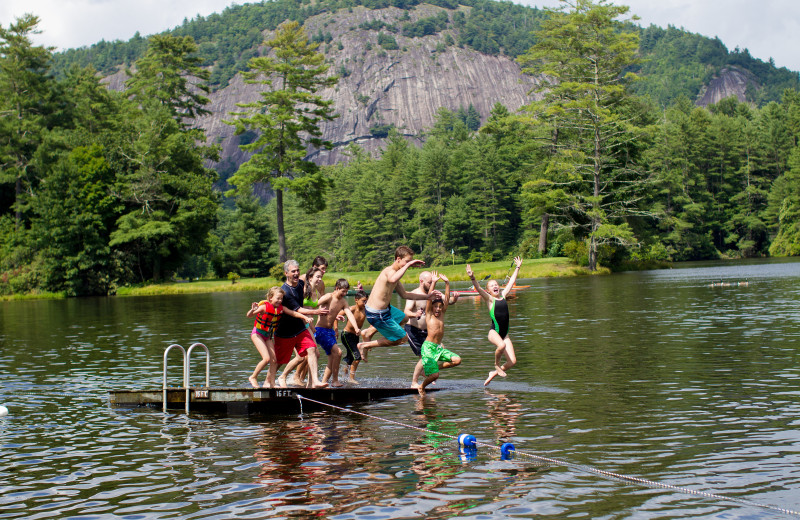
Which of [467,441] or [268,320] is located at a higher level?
[268,320]

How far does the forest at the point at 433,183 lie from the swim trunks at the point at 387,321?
47.7 meters

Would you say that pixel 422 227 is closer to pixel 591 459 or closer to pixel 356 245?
pixel 356 245

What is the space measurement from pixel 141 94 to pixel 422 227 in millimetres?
37019

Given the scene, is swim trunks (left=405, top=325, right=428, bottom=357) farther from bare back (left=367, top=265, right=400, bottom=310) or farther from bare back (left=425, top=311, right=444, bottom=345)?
bare back (left=425, top=311, right=444, bottom=345)

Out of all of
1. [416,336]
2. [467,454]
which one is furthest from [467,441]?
[416,336]

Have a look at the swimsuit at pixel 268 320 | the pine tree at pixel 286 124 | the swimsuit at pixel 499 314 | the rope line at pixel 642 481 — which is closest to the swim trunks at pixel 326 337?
the swimsuit at pixel 268 320

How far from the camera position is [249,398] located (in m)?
12.7

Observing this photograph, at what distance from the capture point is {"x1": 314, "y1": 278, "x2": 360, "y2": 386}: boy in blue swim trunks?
14383mm

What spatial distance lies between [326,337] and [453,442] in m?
4.86

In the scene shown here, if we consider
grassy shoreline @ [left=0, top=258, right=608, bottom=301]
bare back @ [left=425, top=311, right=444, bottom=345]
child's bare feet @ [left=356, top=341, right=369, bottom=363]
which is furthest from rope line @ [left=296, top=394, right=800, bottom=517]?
grassy shoreline @ [left=0, top=258, right=608, bottom=301]

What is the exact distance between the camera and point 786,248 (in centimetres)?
8175

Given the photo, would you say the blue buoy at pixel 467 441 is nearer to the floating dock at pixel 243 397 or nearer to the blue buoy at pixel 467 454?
the blue buoy at pixel 467 454

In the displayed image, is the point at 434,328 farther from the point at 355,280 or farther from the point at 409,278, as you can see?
the point at 355,280

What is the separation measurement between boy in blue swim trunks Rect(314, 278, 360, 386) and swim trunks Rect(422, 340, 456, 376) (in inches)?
69.1
